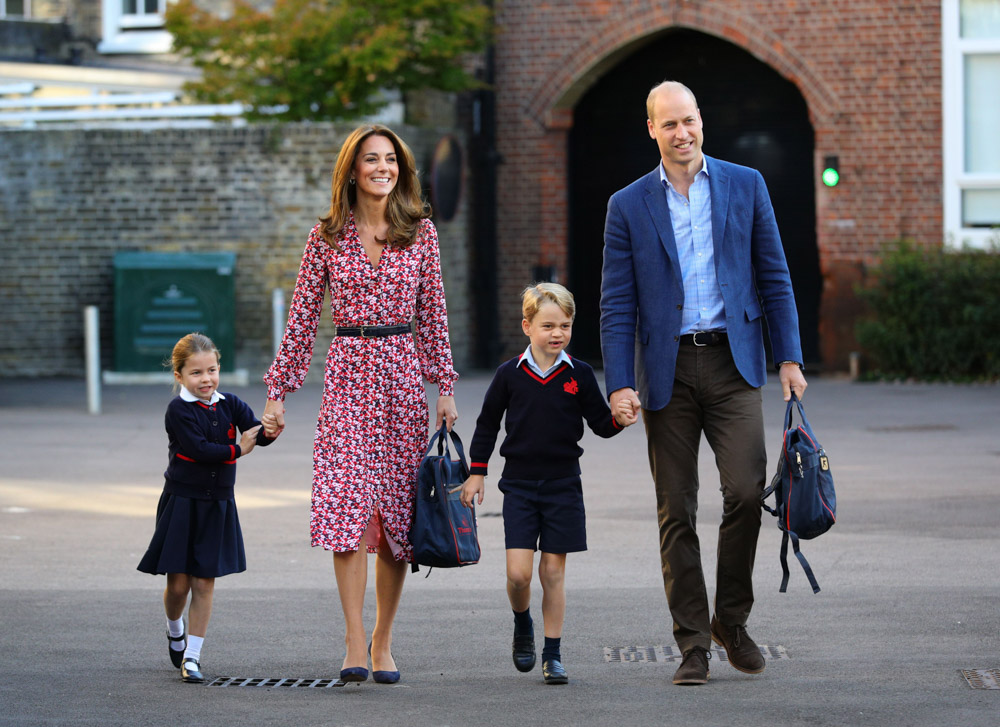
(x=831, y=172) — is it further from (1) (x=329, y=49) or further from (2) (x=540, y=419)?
(2) (x=540, y=419)

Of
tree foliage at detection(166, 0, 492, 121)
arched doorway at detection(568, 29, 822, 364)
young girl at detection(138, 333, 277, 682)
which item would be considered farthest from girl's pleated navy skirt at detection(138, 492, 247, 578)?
arched doorway at detection(568, 29, 822, 364)

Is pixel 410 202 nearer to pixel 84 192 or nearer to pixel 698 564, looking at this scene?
pixel 698 564

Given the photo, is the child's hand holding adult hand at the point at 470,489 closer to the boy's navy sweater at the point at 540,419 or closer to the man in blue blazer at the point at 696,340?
the boy's navy sweater at the point at 540,419

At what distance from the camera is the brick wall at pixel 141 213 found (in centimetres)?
1898

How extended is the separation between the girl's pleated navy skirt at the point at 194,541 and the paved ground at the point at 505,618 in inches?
16.4

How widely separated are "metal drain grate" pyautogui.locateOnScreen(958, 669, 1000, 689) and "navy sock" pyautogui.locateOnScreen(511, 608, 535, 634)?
154 centimetres

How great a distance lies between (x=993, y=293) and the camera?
57.6ft

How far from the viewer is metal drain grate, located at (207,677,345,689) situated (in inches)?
226

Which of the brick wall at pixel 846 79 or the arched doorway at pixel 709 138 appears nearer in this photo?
the brick wall at pixel 846 79

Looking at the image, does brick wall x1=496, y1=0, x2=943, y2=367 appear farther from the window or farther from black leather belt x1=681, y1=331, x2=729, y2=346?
black leather belt x1=681, y1=331, x2=729, y2=346

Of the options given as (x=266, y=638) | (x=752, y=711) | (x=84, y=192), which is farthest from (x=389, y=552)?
(x=84, y=192)

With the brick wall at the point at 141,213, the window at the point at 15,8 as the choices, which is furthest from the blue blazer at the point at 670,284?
the window at the point at 15,8

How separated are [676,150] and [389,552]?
5.99ft

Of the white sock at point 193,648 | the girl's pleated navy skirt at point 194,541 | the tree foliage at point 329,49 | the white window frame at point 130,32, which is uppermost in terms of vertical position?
the white window frame at point 130,32
